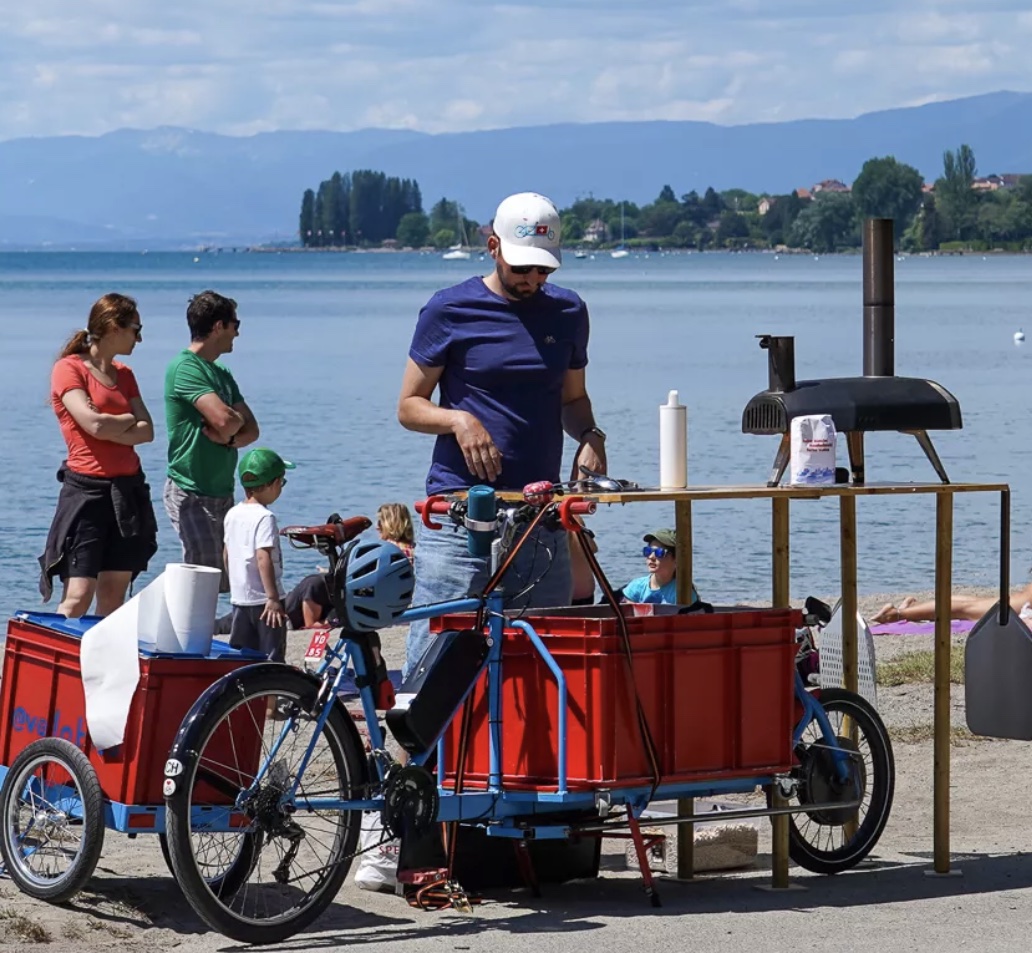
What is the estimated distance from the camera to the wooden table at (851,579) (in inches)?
233

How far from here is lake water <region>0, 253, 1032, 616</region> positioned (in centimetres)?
1822

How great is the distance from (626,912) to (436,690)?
0.82 metres

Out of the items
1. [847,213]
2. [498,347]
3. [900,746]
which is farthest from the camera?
[847,213]

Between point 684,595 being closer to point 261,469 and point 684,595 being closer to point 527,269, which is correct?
point 527,269

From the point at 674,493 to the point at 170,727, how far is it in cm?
147

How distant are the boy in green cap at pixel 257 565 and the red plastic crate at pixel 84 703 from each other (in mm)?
2752

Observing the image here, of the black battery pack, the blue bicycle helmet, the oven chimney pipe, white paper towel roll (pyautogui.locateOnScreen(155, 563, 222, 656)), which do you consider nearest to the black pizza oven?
the oven chimney pipe

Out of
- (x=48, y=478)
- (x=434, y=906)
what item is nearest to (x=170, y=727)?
(x=434, y=906)

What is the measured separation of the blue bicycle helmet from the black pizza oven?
124cm

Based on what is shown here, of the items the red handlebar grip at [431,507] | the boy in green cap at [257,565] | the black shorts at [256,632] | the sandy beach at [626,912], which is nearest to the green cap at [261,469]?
the boy in green cap at [257,565]

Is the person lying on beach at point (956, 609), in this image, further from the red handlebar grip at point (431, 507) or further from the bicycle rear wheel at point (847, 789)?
the red handlebar grip at point (431, 507)

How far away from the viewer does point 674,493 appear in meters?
5.70

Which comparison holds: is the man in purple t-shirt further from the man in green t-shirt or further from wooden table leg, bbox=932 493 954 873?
the man in green t-shirt

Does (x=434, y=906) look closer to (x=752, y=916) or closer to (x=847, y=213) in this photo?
(x=752, y=916)
